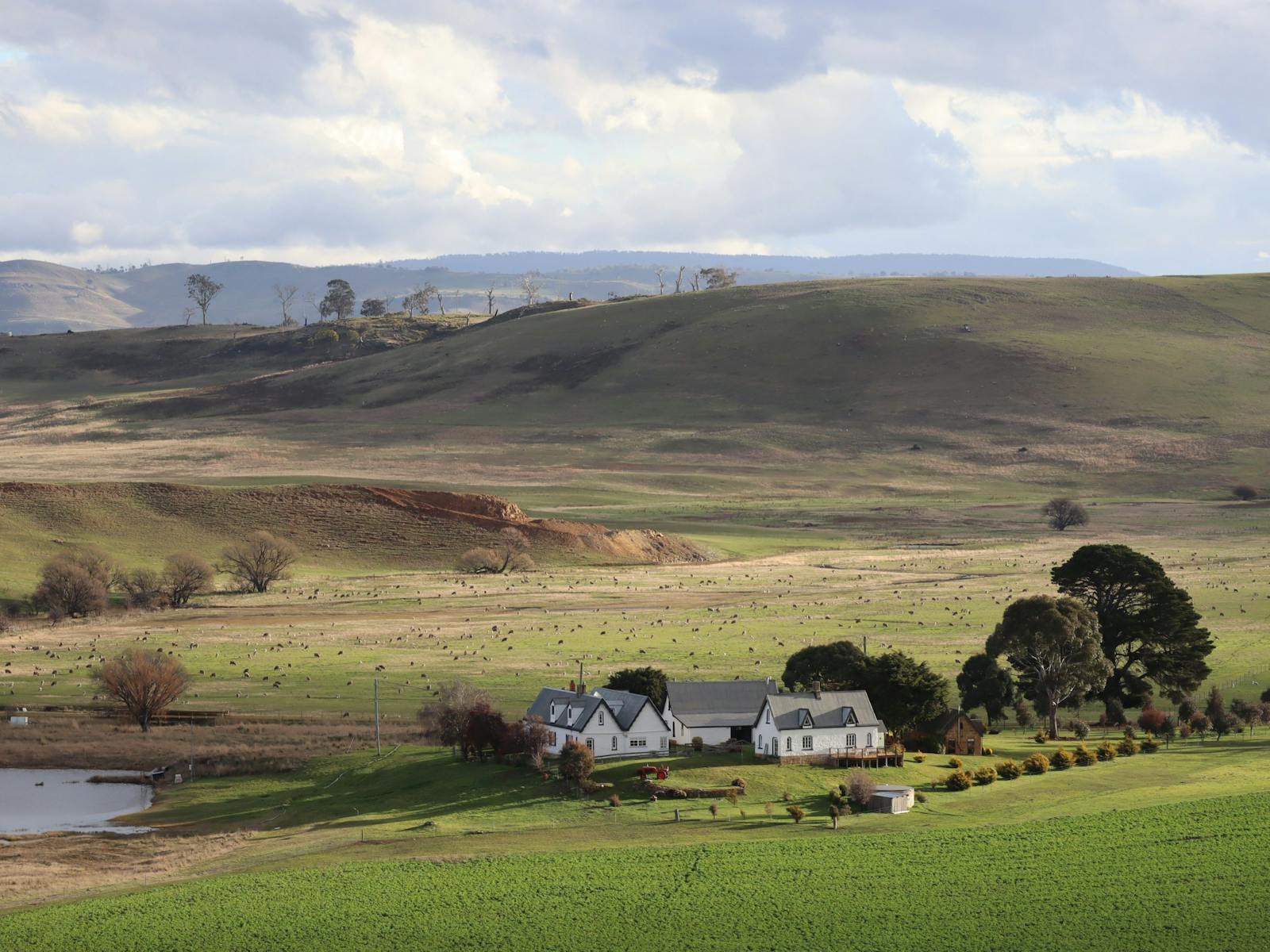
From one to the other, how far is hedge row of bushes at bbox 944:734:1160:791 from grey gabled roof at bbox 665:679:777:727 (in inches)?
304

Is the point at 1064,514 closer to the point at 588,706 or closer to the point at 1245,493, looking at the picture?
the point at 1245,493

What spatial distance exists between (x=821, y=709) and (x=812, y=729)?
3.02 ft

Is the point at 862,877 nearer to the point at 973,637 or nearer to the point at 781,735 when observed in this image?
the point at 781,735

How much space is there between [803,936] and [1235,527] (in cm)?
11215

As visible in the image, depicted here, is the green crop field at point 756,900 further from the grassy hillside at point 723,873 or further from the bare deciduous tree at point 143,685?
the bare deciduous tree at point 143,685

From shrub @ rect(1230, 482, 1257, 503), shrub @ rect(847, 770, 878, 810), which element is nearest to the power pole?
shrub @ rect(847, 770, 878, 810)

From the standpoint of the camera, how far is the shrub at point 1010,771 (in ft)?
179

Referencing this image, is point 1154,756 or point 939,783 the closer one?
point 939,783

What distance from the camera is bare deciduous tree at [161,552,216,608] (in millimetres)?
102875

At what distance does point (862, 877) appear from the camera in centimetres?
4166

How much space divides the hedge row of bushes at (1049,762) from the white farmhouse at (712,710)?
304 inches

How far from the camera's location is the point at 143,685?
6788cm

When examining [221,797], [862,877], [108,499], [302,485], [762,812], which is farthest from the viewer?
[302,485]

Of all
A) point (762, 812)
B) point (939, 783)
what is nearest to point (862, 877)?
point (762, 812)
